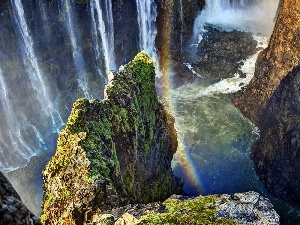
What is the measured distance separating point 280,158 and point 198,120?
5.73m

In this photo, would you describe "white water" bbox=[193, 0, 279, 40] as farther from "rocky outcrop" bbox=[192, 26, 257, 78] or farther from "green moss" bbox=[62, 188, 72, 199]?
"green moss" bbox=[62, 188, 72, 199]

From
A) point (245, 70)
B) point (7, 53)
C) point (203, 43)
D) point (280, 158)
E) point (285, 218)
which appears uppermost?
point (7, 53)

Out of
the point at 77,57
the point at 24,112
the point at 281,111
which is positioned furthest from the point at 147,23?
the point at 281,111

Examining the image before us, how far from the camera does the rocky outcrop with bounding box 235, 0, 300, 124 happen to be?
23.4 m

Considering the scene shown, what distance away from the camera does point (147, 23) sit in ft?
96.1

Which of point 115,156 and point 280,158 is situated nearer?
point 115,156

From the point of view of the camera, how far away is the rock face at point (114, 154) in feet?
35.5

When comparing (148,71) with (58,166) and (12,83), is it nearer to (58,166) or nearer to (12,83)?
(58,166)

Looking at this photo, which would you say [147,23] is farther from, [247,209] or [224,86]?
[247,209]

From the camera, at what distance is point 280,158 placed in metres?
22.9

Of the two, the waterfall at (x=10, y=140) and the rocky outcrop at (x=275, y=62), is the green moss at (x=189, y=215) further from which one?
the waterfall at (x=10, y=140)

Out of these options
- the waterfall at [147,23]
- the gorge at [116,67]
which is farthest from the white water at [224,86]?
the waterfall at [147,23]

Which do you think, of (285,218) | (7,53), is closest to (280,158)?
(285,218)

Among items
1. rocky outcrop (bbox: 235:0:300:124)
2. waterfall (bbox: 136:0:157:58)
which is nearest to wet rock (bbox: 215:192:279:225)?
rocky outcrop (bbox: 235:0:300:124)
